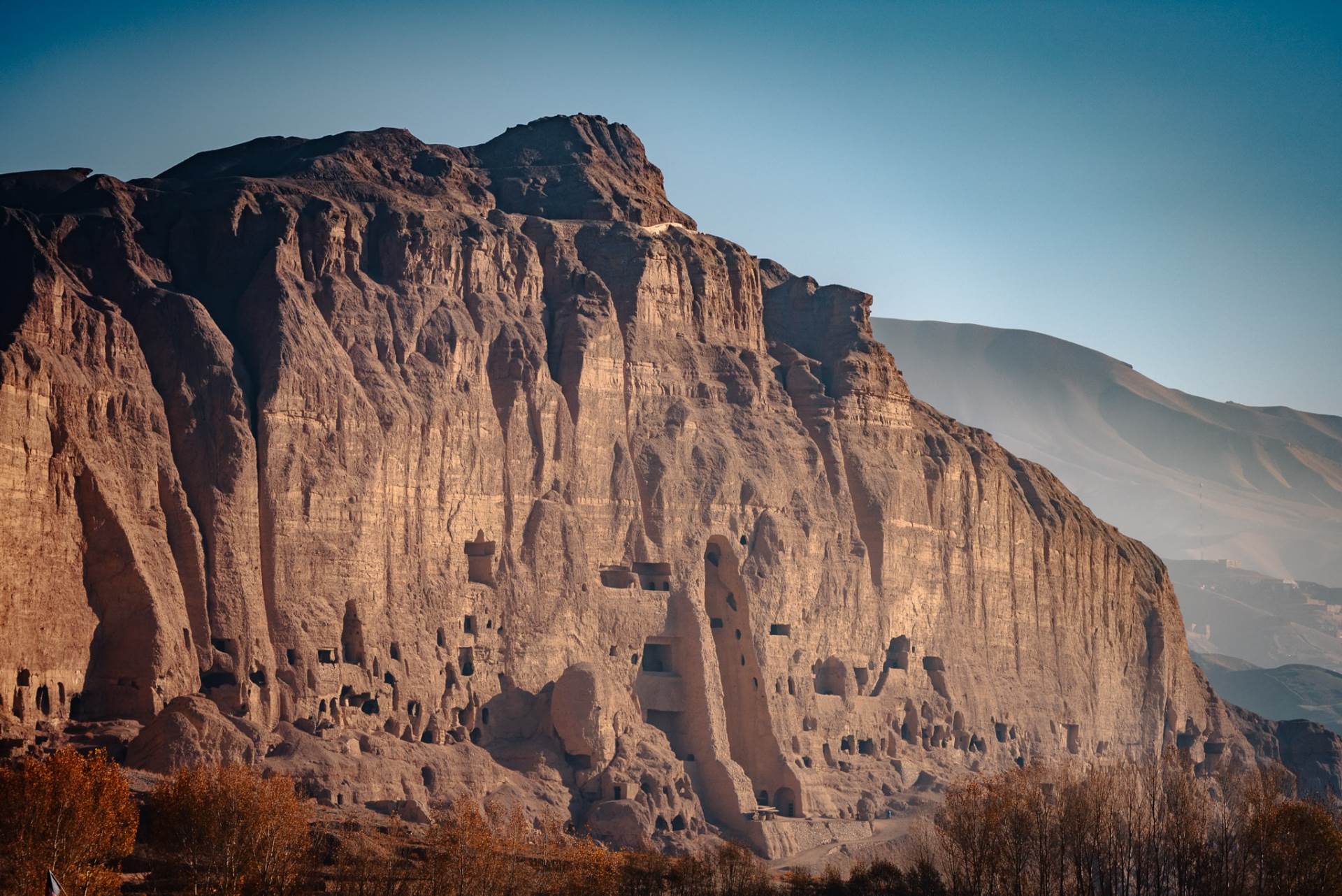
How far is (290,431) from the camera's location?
79.1 metres

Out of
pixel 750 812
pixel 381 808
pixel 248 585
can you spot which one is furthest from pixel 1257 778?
pixel 248 585

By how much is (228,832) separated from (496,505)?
26.6 m

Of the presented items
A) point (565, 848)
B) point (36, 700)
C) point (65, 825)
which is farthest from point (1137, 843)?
point (36, 700)

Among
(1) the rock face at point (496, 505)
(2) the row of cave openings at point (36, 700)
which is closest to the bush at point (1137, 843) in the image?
(1) the rock face at point (496, 505)

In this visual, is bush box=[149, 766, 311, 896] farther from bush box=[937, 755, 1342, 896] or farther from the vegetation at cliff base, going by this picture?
bush box=[937, 755, 1342, 896]

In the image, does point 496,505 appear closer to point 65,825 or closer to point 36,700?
point 36,700

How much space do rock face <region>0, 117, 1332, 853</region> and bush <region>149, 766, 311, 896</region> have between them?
5312 millimetres

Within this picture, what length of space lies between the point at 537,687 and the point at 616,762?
4637 millimetres

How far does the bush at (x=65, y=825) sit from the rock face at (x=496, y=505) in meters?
7.28

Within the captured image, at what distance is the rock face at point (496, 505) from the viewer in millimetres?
73250

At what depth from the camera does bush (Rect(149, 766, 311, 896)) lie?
2432 inches

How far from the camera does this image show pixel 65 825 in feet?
194

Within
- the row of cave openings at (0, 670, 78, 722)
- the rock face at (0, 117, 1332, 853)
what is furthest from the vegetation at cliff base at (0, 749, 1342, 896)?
the rock face at (0, 117, 1332, 853)

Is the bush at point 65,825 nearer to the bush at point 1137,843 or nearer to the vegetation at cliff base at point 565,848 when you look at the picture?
the vegetation at cliff base at point 565,848
